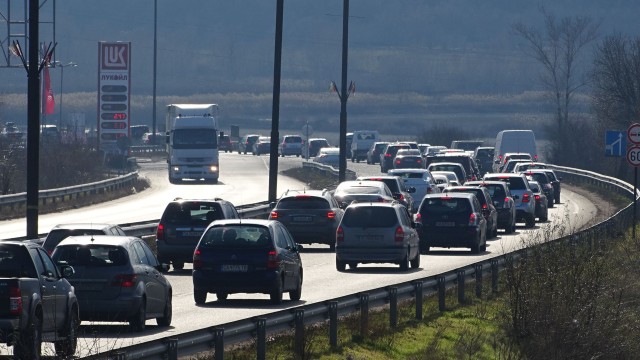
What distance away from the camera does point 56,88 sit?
179 m

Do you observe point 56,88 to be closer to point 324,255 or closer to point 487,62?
point 487,62

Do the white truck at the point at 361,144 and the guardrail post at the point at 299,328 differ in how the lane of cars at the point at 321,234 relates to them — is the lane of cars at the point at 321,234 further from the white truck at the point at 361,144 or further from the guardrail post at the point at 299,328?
the white truck at the point at 361,144

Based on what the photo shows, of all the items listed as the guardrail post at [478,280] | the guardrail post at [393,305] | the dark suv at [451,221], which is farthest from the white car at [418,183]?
the guardrail post at [393,305]

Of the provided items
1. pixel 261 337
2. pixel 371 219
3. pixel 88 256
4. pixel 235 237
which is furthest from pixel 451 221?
pixel 261 337

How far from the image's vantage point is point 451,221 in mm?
37219

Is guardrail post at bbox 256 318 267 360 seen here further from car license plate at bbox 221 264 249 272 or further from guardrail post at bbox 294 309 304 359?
car license plate at bbox 221 264 249 272

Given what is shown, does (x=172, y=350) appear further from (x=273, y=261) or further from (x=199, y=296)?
(x=199, y=296)

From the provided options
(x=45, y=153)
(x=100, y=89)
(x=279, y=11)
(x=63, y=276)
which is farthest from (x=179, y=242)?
(x=100, y=89)

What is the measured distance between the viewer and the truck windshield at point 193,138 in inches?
2913

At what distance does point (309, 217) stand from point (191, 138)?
3670cm

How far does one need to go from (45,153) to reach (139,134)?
2428 inches

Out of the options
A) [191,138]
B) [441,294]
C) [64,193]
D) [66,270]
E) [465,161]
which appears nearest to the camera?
[66,270]

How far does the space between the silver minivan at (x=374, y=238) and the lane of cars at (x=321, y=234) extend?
0.02m

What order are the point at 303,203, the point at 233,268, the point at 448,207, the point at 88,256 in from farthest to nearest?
the point at 303,203, the point at 448,207, the point at 233,268, the point at 88,256
